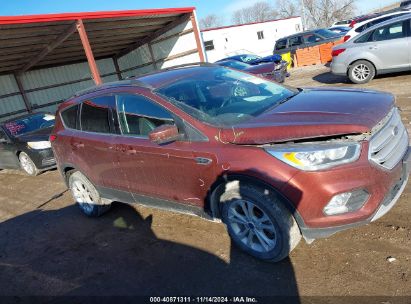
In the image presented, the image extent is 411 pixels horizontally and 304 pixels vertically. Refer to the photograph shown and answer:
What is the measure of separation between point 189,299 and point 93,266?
1.36 m

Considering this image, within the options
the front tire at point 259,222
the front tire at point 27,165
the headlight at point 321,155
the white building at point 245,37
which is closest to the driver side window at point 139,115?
the front tire at point 259,222

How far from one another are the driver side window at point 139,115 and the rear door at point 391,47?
8065 millimetres

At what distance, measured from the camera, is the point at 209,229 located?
4215 mm

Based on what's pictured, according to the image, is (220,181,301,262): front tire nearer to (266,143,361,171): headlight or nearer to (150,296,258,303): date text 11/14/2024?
(266,143,361,171): headlight

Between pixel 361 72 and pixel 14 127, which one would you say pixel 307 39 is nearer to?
pixel 361 72

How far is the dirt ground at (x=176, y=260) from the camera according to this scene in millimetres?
3051

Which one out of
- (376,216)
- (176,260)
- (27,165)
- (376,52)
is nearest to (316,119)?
(376,216)

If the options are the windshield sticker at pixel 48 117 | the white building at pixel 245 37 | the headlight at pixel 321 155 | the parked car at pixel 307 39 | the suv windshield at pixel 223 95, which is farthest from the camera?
the white building at pixel 245 37

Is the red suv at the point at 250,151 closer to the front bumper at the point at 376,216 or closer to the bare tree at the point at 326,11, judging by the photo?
the front bumper at the point at 376,216

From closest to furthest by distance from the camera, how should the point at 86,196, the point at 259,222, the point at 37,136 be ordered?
the point at 259,222 → the point at 86,196 → the point at 37,136

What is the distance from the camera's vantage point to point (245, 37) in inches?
1305

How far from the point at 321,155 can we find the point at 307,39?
57.3 ft

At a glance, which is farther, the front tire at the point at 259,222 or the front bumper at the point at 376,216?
the front tire at the point at 259,222

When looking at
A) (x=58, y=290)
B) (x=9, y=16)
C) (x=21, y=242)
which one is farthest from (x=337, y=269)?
(x=9, y=16)
